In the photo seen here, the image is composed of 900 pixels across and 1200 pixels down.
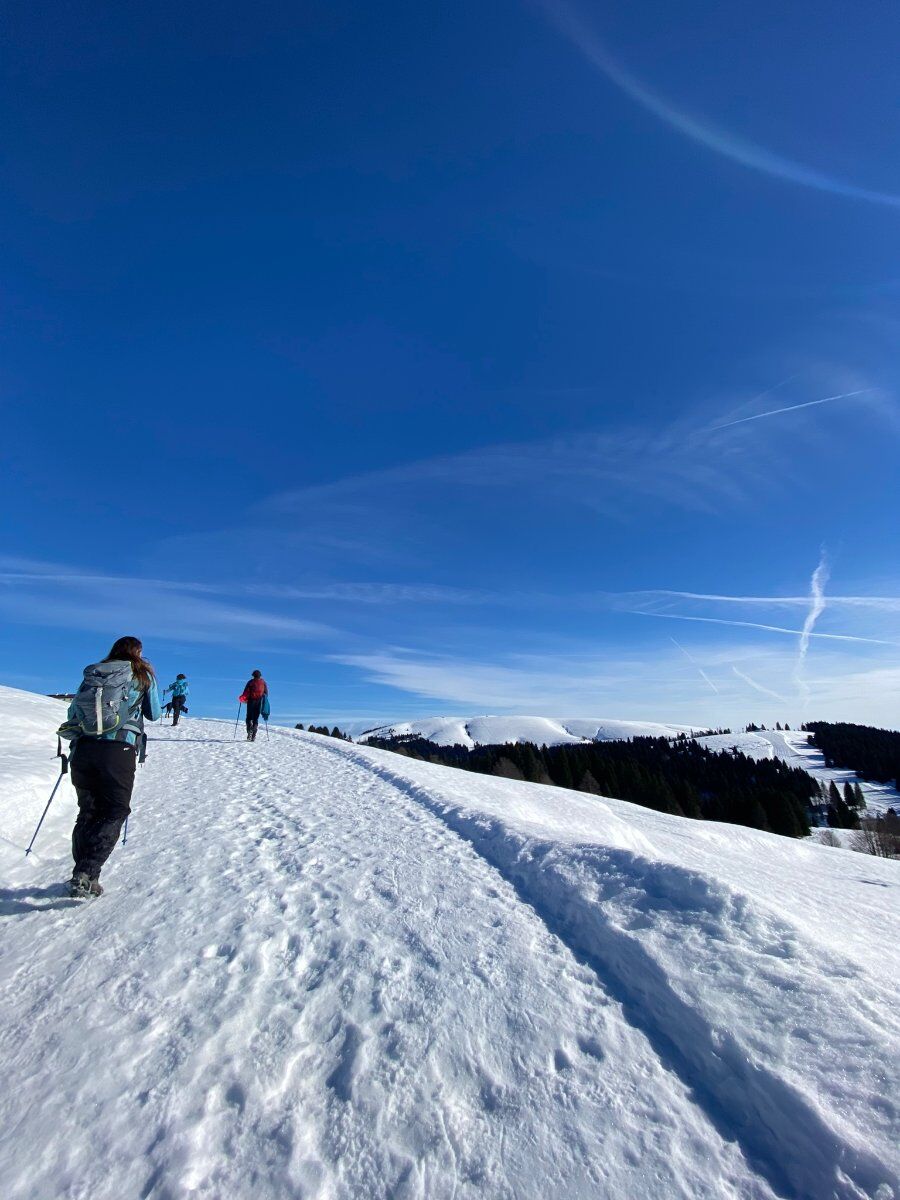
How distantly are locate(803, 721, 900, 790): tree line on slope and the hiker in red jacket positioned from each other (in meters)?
182

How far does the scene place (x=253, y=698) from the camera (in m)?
23.2

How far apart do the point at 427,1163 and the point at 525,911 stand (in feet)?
10.7

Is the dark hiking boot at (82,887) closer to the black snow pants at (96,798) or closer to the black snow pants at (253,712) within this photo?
the black snow pants at (96,798)

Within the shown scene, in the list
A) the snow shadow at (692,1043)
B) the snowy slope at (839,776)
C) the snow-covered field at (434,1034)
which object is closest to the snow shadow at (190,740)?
the snow-covered field at (434,1034)

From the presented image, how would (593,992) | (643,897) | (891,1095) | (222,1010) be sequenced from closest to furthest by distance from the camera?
(891,1095), (222,1010), (593,992), (643,897)

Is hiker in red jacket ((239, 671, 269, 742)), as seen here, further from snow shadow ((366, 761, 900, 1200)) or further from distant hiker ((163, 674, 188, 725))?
snow shadow ((366, 761, 900, 1200))

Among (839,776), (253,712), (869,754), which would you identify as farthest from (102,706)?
(869,754)

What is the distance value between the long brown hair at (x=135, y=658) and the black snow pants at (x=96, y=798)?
824 mm

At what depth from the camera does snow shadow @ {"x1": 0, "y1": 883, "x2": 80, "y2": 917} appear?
5531mm

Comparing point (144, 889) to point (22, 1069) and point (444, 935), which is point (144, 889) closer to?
point (22, 1069)

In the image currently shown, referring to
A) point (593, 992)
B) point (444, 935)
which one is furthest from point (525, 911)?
point (593, 992)

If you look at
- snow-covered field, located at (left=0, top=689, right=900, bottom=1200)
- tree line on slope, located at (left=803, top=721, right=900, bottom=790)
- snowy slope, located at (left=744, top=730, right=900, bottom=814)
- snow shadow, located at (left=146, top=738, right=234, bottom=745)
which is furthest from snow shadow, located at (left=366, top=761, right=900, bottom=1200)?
tree line on slope, located at (left=803, top=721, right=900, bottom=790)

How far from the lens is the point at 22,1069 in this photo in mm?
3381

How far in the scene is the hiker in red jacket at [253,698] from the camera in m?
23.0
